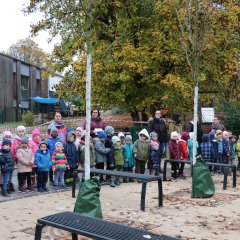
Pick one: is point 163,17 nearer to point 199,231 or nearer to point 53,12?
point 53,12

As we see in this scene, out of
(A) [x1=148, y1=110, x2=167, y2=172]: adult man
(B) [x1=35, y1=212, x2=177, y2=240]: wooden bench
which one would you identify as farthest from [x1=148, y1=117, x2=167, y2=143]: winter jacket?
(B) [x1=35, y1=212, x2=177, y2=240]: wooden bench

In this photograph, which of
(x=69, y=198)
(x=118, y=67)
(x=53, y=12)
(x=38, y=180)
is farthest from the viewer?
(x=118, y=67)

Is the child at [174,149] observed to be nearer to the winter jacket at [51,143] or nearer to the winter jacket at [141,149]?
the winter jacket at [141,149]

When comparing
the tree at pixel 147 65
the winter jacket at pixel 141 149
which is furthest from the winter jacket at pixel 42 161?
the tree at pixel 147 65

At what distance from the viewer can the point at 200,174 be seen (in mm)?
9656

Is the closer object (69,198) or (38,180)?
(69,198)

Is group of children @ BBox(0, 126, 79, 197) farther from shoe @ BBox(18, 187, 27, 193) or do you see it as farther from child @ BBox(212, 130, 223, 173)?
child @ BBox(212, 130, 223, 173)

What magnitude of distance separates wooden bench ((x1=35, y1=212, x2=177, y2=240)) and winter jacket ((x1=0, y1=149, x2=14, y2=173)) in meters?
4.00

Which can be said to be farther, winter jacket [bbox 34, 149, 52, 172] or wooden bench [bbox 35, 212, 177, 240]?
winter jacket [bbox 34, 149, 52, 172]

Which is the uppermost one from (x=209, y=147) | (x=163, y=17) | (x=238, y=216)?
(x=163, y=17)

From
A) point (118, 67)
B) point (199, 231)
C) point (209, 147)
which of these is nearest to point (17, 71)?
point (118, 67)

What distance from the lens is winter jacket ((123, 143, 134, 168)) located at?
1214cm

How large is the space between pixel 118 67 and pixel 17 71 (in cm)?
2913

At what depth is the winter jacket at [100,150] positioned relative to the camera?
11461 mm
